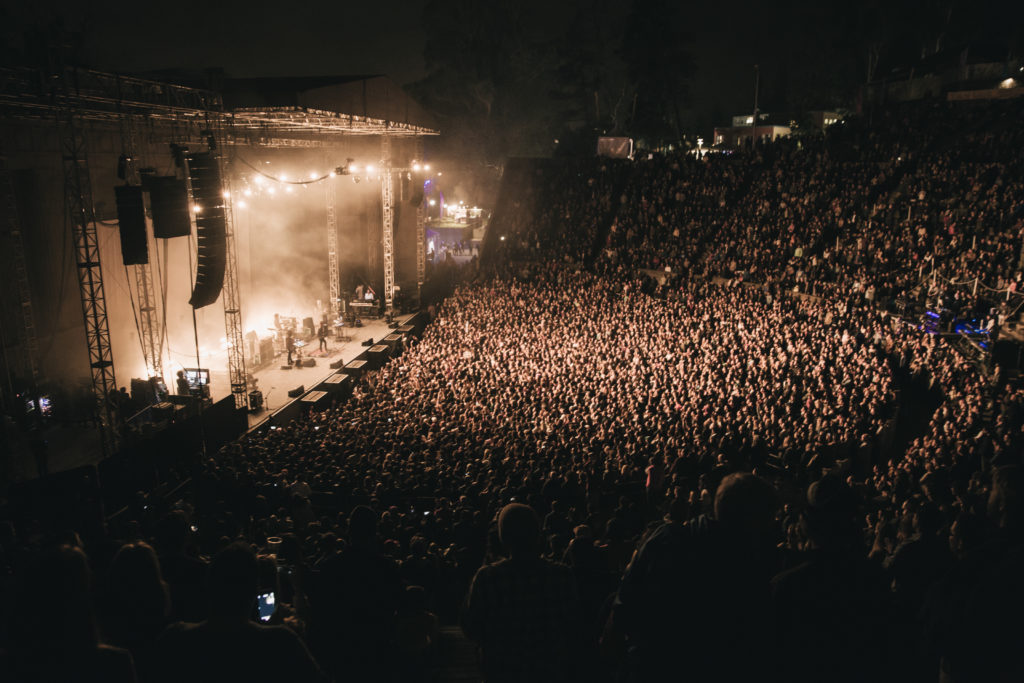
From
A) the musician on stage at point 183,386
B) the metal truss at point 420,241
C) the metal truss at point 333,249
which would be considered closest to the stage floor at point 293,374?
the metal truss at point 333,249

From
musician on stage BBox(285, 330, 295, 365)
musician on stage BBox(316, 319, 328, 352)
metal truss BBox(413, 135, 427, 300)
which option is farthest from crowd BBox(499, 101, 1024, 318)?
musician on stage BBox(285, 330, 295, 365)

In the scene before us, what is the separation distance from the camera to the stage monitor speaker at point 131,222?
422 inches

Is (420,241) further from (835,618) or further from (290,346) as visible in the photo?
(835,618)

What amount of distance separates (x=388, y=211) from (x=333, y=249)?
2432 millimetres

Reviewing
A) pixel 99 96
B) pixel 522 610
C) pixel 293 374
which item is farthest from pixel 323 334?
pixel 522 610

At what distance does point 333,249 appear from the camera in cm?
2175

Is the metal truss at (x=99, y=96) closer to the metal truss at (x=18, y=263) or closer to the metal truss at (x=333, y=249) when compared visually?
the metal truss at (x=18, y=263)

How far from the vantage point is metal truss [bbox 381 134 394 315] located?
22047mm

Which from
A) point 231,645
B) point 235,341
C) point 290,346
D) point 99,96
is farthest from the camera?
→ point 290,346

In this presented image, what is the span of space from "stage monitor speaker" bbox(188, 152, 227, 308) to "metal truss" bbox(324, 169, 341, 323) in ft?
30.4

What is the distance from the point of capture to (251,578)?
1.85 metres

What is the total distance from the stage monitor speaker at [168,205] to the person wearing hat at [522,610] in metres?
11.0

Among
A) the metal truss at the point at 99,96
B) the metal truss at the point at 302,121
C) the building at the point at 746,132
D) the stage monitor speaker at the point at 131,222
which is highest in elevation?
the building at the point at 746,132

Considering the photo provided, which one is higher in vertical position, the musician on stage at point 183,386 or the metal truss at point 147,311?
the metal truss at point 147,311
